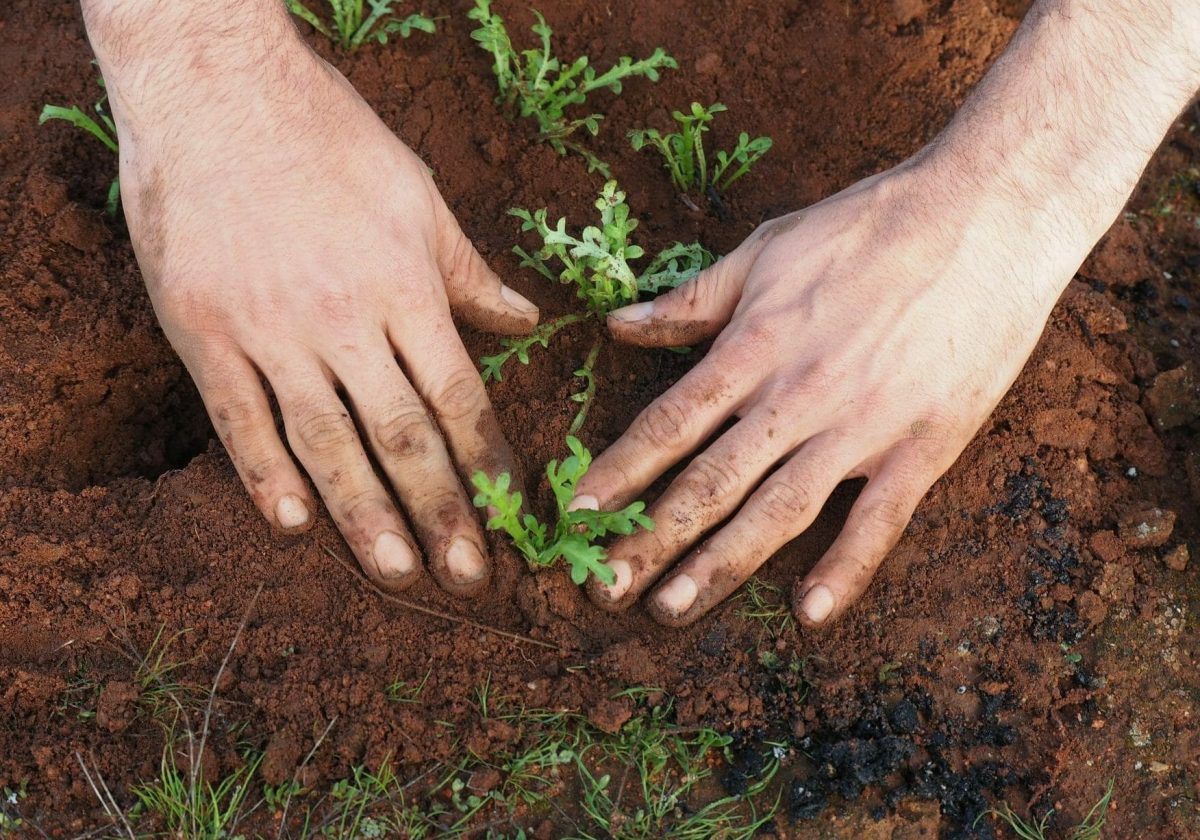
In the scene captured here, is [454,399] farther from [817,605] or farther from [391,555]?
[817,605]

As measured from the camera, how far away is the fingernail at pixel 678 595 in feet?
8.91

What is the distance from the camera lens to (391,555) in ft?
8.85

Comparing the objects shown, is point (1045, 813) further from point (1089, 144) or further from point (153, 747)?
point (153, 747)

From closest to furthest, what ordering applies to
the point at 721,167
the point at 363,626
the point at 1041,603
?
the point at 363,626 < the point at 1041,603 < the point at 721,167

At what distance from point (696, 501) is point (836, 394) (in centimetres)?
47

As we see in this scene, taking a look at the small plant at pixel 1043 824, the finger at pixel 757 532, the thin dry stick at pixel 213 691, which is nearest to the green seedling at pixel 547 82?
the finger at pixel 757 532

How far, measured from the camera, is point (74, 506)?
285 cm

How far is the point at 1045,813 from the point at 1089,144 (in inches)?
69.0

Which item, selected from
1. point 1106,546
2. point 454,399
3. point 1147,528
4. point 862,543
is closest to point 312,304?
point 454,399

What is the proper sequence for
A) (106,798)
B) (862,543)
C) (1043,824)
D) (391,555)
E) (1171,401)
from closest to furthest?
(106,798) < (1043,824) < (391,555) < (862,543) < (1171,401)

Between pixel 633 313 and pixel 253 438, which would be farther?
pixel 633 313

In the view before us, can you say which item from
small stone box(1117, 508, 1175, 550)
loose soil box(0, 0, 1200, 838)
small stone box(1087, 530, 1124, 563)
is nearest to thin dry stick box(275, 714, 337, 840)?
loose soil box(0, 0, 1200, 838)

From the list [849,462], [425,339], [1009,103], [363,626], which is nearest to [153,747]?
[363,626]

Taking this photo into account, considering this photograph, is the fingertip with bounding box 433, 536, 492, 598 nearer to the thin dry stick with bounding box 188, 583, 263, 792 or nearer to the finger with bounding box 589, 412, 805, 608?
the finger with bounding box 589, 412, 805, 608
